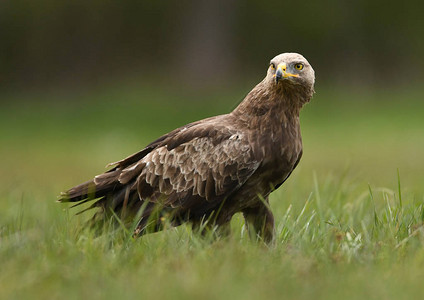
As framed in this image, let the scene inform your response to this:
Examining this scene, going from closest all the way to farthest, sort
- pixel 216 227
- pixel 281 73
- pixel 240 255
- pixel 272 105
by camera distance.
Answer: pixel 240 255, pixel 216 227, pixel 281 73, pixel 272 105

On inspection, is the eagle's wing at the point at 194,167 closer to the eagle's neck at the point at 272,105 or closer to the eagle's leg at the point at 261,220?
the eagle's neck at the point at 272,105

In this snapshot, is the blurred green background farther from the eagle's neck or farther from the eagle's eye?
the eagle's eye

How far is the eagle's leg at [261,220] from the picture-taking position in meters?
4.92

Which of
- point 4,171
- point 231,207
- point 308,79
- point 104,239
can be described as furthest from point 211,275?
point 4,171

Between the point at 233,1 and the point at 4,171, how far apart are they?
10.3m

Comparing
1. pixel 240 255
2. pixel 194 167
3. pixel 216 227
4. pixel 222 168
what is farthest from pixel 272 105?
pixel 240 255

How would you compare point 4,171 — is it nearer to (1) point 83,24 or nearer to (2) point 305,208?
(2) point 305,208

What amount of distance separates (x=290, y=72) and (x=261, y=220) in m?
0.93

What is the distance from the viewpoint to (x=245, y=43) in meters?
22.5

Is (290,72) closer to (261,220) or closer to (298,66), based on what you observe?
(298,66)

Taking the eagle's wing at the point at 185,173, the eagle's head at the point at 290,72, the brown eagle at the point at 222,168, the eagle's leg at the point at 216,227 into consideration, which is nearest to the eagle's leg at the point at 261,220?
the brown eagle at the point at 222,168

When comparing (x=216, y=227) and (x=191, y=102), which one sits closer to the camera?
(x=216, y=227)

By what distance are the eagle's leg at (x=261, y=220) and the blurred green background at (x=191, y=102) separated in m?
0.22

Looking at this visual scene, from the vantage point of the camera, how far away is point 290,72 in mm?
4973
